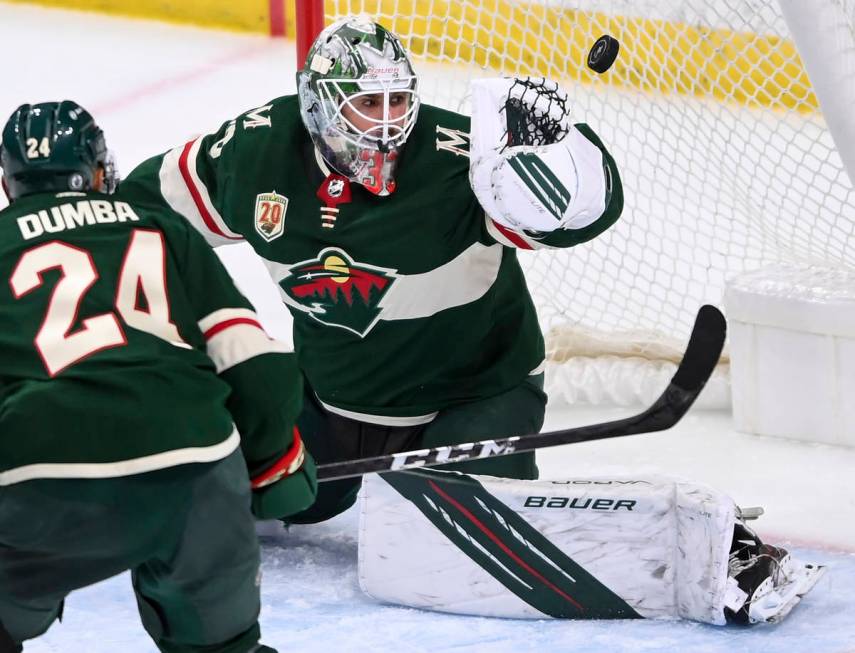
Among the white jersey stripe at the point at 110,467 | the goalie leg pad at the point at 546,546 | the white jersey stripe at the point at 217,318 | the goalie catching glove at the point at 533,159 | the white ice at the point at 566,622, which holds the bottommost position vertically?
the white ice at the point at 566,622

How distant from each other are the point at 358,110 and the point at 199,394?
90 centimetres

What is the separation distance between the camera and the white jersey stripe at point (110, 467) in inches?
68.2

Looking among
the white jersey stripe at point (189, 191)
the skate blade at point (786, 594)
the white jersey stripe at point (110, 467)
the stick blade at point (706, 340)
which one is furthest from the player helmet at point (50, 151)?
the skate blade at point (786, 594)

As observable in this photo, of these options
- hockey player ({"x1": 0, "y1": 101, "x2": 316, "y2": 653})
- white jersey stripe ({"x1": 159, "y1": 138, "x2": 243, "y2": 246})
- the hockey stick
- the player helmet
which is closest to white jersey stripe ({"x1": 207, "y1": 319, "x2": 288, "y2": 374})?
hockey player ({"x1": 0, "y1": 101, "x2": 316, "y2": 653})

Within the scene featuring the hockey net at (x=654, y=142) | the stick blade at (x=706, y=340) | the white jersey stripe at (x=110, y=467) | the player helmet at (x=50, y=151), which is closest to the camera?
the white jersey stripe at (x=110, y=467)

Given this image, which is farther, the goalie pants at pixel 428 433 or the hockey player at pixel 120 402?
the goalie pants at pixel 428 433

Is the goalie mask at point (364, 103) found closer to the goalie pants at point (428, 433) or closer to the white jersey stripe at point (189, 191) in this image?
the white jersey stripe at point (189, 191)

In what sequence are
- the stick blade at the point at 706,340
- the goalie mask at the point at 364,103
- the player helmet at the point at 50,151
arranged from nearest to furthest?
the player helmet at the point at 50,151
the stick blade at the point at 706,340
the goalie mask at the point at 364,103

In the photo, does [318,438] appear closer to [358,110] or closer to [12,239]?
[358,110]

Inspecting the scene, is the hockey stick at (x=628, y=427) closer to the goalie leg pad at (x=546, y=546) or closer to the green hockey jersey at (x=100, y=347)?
the goalie leg pad at (x=546, y=546)

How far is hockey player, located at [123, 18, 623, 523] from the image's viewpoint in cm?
243

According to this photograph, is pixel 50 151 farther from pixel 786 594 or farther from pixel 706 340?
pixel 786 594

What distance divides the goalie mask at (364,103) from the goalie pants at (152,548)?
839mm

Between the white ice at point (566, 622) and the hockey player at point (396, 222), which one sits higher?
the hockey player at point (396, 222)
